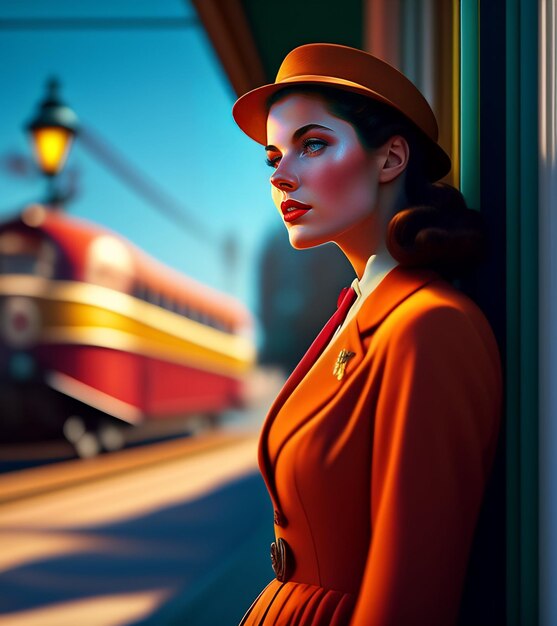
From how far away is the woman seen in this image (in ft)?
3.26

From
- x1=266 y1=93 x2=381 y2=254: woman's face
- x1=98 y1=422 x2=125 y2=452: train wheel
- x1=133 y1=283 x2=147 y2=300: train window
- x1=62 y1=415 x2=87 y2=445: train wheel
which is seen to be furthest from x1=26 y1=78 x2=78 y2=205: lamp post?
x1=98 y1=422 x2=125 y2=452: train wheel

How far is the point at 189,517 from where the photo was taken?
10258 mm

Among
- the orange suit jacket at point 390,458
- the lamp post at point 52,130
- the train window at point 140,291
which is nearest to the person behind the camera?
the orange suit jacket at point 390,458

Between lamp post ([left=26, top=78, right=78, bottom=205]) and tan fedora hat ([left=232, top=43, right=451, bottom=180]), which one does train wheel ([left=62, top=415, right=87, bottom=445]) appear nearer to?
lamp post ([left=26, top=78, right=78, bottom=205])

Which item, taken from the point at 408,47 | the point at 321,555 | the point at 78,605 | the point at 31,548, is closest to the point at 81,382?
the point at 31,548

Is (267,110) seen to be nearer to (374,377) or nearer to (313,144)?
(313,144)

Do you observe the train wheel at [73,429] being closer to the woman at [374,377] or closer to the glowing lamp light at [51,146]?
the glowing lamp light at [51,146]

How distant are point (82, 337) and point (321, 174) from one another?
23.7 feet

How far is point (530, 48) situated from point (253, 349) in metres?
11.4

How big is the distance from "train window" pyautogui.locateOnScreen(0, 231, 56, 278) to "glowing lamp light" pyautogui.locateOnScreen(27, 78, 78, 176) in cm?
385

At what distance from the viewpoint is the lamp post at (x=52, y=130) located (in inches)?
178

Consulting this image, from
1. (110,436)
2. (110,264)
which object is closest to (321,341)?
(110,264)

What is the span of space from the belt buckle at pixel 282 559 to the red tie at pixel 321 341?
235mm

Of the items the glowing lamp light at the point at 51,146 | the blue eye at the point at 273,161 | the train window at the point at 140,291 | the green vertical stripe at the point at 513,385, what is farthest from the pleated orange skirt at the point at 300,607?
the train window at the point at 140,291
